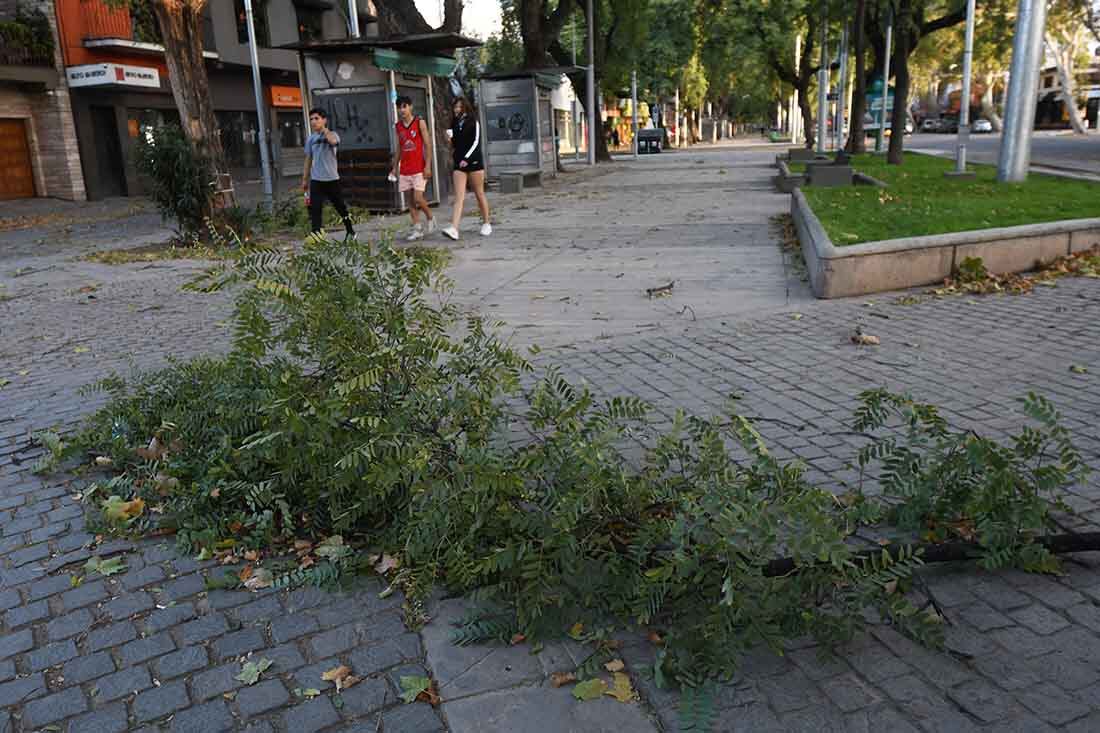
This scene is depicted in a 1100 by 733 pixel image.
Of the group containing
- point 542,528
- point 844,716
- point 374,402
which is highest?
point 374,402

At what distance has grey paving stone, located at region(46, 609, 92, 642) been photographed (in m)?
2.96

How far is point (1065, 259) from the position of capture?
27.1 ft

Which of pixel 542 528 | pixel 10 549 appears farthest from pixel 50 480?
pixel 542 528

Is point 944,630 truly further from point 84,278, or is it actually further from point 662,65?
point 662,65

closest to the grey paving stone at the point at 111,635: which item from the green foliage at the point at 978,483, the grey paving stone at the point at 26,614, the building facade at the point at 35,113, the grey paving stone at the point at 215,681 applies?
the grey paving stone at the point at 26,614

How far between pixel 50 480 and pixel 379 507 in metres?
1.88

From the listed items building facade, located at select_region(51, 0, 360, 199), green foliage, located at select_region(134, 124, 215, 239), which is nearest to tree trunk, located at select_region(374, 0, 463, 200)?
building facade, located at select_region(51, 0, 360, 199)

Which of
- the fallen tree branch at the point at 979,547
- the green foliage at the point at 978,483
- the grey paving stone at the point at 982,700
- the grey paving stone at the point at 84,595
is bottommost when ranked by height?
the grey paving stone at the point at 982,700

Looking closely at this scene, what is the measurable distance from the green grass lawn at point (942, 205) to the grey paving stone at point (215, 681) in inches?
263

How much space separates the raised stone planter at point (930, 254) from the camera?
753cm

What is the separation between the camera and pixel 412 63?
16.2m

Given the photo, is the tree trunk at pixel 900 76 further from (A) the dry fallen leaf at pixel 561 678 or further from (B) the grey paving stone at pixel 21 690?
(B) the grey paving stone at pixel 21 690

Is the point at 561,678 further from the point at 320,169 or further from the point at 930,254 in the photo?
the point at 320,169

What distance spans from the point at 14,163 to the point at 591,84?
18.2 meters
